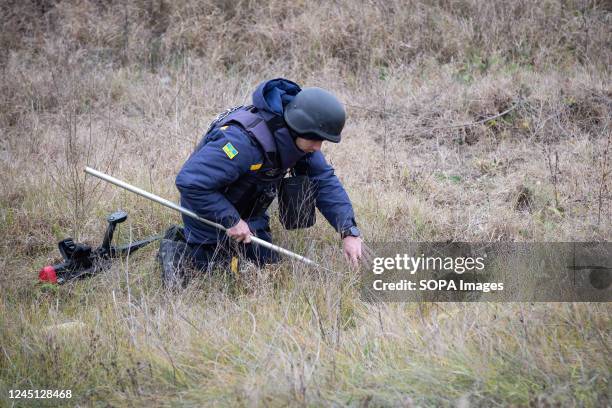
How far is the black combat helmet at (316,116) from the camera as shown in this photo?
3.52m

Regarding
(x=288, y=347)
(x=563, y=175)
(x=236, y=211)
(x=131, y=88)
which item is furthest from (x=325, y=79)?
(x=288, y=347)

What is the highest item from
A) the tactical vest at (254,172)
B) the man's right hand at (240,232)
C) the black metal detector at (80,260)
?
the tactical vest at (254,172)

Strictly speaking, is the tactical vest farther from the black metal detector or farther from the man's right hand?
the black metal detector

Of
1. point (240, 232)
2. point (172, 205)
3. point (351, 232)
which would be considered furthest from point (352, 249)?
point (172, 205)

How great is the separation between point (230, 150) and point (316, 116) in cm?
53

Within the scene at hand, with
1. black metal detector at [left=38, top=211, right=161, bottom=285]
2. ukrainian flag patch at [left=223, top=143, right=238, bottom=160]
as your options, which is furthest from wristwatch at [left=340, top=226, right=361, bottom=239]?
black metal detector at [left=38, top=211, right=161, bottom=285]

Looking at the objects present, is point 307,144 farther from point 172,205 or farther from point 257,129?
point 172,205

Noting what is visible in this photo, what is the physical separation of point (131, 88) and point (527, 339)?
5.52 m

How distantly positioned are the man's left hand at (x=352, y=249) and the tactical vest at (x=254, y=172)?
1.85ft

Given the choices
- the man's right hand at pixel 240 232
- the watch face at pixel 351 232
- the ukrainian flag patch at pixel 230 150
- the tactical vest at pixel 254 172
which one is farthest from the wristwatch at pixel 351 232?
the ukrainian flag patch at pixel 230 150

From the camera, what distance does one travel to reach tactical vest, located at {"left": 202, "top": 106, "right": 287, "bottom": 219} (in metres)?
3.63

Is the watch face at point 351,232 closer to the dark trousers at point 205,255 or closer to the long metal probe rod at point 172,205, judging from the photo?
the long metal probe rod at point 172,205

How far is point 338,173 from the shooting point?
5316 millimetres

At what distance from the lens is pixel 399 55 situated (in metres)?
7.57
